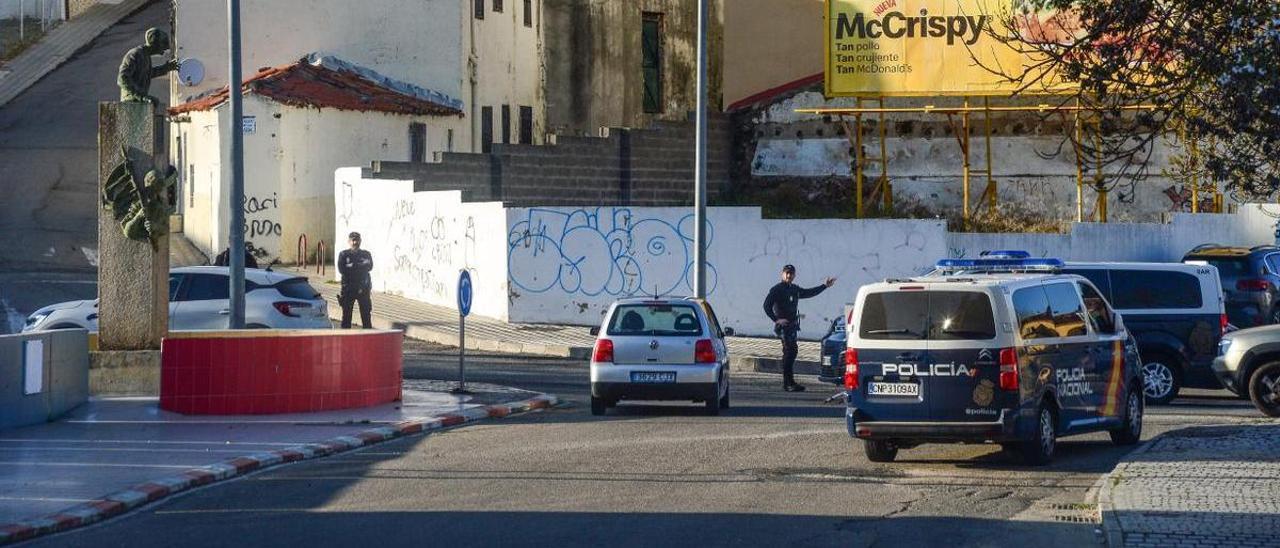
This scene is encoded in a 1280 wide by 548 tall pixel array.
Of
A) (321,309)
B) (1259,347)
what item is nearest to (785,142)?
(321,309)

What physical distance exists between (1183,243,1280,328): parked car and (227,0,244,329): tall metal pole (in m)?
15.5

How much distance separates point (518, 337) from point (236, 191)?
7.28 meters

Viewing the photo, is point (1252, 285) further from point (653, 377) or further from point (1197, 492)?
point (1197, 492)

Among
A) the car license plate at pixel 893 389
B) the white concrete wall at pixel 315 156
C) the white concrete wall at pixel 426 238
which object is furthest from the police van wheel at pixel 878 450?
the white concrete wall at pixel 315 156

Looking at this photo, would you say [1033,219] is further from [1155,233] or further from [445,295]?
Answer: [445,295]

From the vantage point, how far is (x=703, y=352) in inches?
774

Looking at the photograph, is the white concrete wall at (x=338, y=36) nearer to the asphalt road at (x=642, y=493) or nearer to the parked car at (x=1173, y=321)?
the parked car at (x=1173, y=321)

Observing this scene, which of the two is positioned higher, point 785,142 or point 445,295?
point 785,142

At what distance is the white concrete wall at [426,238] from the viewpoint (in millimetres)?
31688

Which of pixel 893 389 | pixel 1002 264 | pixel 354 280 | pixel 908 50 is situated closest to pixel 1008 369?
pixel 893 389

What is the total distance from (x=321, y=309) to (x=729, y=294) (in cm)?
849

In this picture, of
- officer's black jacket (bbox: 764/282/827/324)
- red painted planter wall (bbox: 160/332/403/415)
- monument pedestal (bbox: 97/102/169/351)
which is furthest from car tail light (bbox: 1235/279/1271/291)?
monument pedestal (bbox: 97/102/169/351)

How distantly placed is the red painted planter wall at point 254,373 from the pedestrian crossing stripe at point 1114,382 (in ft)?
28.1

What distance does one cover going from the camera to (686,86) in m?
48.4
